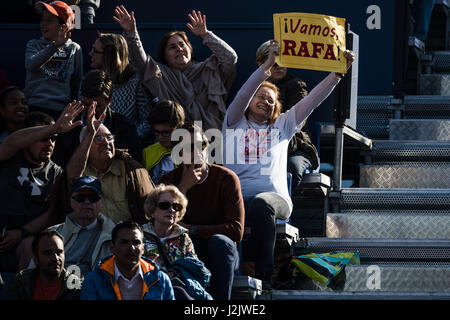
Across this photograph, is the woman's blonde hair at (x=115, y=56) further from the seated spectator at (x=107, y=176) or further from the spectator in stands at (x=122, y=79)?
the seated spectator at (x=107, y=176)

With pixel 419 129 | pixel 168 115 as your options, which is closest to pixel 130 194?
pixel 168 115

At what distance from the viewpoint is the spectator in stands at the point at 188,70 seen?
29.5 feet

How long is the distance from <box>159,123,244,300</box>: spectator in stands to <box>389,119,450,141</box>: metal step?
2920 mm

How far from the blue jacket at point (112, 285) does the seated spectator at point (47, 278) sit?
0.90 ft

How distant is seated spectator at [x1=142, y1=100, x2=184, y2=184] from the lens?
8203 millimetres

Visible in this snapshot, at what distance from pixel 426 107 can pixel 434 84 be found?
0.57 meters

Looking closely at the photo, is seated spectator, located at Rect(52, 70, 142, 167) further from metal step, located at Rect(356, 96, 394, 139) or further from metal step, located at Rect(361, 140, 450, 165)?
metal step, located at Rect(356, 96, 394, 139)

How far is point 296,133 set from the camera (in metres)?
8.96

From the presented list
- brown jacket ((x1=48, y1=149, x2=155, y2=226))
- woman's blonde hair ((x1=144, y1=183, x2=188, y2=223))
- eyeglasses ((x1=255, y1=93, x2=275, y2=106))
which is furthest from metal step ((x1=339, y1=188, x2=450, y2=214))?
woman's blonde hair ((x1=144, y1=183, x2=188, y2=223))

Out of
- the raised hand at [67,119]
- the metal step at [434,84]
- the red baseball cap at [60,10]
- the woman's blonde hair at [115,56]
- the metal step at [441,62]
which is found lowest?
the metal step at [434,84]

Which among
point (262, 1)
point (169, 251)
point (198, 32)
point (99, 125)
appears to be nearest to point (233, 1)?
point (262, 1)

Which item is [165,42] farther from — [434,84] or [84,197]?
[434,84]

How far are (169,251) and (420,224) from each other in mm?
2320

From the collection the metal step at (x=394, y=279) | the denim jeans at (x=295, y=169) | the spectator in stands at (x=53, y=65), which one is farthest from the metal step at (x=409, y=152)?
the spectator in stands at (x=53, y=65)
